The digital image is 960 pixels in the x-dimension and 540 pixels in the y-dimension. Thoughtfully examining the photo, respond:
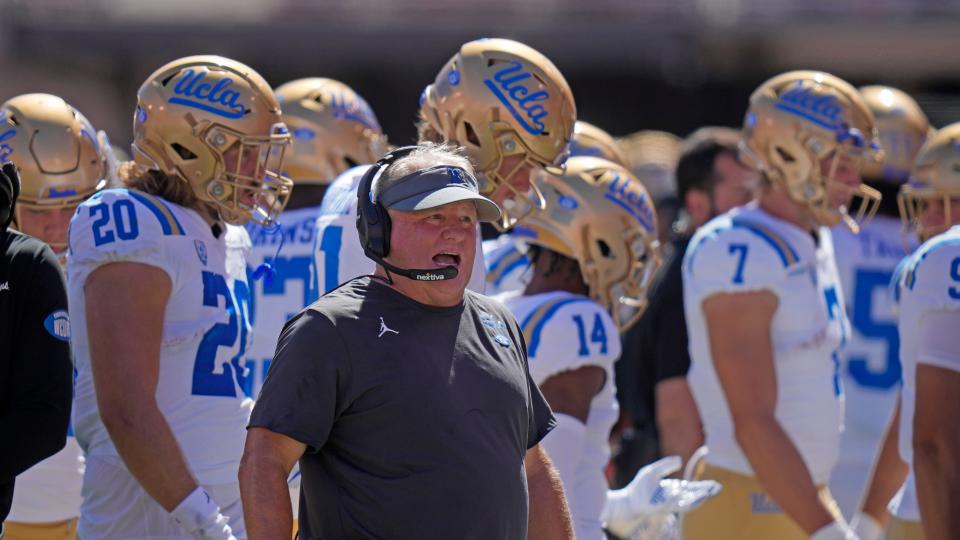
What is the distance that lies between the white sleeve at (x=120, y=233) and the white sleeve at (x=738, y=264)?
1.95m

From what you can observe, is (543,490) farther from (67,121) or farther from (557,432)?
(67,121)

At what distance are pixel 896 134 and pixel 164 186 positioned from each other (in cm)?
440

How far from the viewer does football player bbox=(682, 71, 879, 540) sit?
16.5 ft

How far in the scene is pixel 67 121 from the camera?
4.86 m

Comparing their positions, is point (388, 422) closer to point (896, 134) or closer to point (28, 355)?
point (28, 355)

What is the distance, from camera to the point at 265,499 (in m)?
3.09

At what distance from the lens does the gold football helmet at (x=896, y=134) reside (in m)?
7.46

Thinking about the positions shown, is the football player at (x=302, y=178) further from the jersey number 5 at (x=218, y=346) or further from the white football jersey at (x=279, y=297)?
the jersey number 5 at (x=218, y=346)

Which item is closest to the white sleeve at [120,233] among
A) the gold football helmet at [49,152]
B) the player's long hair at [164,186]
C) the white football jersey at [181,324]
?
the white football jersey at [181,324]

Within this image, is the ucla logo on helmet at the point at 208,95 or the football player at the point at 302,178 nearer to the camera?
the ucla logo on helmet at the point at 208,95

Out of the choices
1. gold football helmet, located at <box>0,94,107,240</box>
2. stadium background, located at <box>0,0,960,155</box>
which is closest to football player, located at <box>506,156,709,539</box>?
gold football helmet, located at <box>0,94,107,240</box>

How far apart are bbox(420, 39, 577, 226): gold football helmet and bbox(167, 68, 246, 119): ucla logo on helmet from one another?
65 centimetres

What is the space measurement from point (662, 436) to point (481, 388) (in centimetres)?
403

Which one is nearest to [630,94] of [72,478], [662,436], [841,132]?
[662,436]
